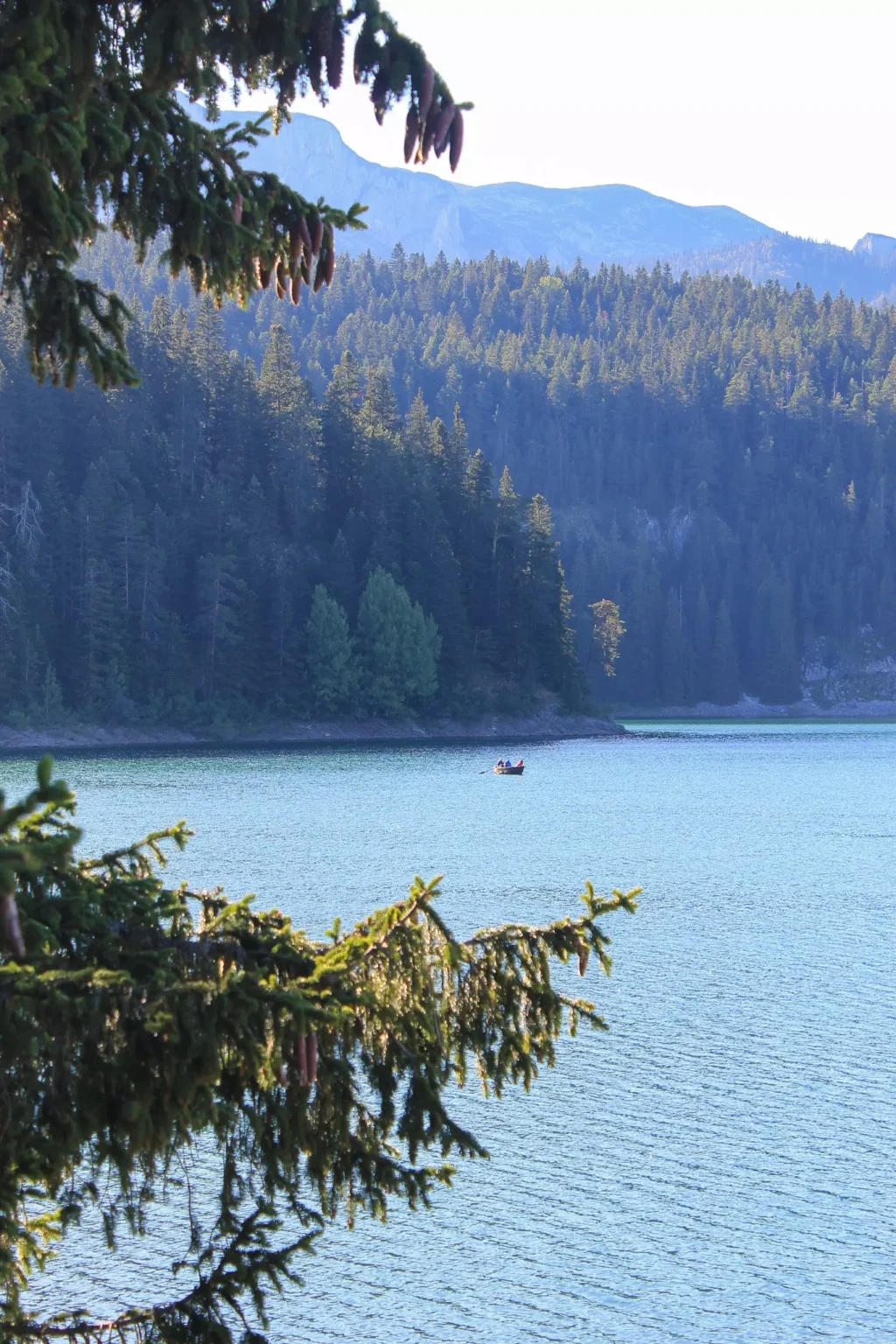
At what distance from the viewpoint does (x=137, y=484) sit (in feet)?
371

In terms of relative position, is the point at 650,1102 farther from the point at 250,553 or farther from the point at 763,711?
the point at 763,711

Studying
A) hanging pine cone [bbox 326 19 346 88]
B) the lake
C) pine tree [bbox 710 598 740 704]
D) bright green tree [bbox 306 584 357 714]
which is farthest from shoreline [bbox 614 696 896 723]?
hanging pine cone [bbox 326 19 346 88]

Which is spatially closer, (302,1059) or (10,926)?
(10,926)

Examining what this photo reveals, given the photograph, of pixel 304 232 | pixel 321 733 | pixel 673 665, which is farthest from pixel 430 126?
pixel 673 665

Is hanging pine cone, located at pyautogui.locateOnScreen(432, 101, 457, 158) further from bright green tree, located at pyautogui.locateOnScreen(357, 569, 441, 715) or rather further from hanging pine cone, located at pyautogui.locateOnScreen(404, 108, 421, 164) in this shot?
bright green tree, located at pyautogui.locateOnScreen(357, 569, 441, 715)

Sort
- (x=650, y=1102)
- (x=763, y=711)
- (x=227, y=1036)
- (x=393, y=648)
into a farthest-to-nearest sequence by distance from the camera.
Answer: (x=763, y=711), (x=393, y=648), (x=650, y=1102), (x=227, y=1036)

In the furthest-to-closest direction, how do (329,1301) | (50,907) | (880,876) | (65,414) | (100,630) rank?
(65,414)
(100,630)
(880,876)
(329,1301)
(50,907)

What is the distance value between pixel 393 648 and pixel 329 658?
4.65 metres

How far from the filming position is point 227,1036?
6.10 m

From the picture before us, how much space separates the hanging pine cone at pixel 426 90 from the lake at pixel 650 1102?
13.2 m

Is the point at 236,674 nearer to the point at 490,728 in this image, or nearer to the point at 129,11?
the point at 490,728

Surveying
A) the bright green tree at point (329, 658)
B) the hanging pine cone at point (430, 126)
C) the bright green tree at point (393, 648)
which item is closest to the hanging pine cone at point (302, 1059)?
the hanging pine cone at point (430, 126)

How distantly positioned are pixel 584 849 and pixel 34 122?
5047 cm

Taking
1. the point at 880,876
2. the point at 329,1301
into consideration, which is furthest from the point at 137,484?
the point at 329,1301
